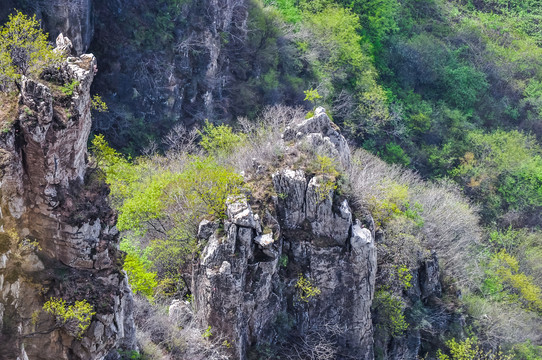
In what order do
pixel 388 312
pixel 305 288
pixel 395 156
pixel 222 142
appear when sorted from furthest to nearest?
1. pixel 395 156
2. pixel 222 142
3. pixel 388 312
4. pixel 305 288

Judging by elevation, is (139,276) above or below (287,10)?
below

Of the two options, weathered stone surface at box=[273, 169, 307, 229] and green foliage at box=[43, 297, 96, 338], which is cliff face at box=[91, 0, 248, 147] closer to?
weathered stone surface at box=[273, 169, 307, 229]

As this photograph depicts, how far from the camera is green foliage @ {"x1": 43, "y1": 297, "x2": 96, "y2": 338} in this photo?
14.1 meters

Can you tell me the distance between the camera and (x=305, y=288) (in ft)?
75.5

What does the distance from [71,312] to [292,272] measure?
37.0ft

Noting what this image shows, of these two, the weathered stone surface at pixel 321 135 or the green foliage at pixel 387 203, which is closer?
the weathered stone surface at pixel 321 135

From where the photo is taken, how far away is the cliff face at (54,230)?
13.7 metres

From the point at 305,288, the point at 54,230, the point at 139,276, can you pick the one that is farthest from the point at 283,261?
the point at 54,230

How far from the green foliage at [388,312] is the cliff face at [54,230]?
13813 millimetres

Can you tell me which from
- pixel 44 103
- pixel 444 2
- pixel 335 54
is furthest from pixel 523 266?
pixel 44 103

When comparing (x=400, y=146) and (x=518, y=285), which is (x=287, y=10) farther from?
(x=518, y=285)

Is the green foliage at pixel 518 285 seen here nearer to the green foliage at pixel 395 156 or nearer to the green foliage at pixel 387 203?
the green foliage at pixel 395 156

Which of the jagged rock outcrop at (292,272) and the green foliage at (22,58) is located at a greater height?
the green foliage at (22,58)

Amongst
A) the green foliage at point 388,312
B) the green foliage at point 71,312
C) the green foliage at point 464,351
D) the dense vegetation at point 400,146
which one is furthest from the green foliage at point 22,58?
the green foliage at point 464,351
